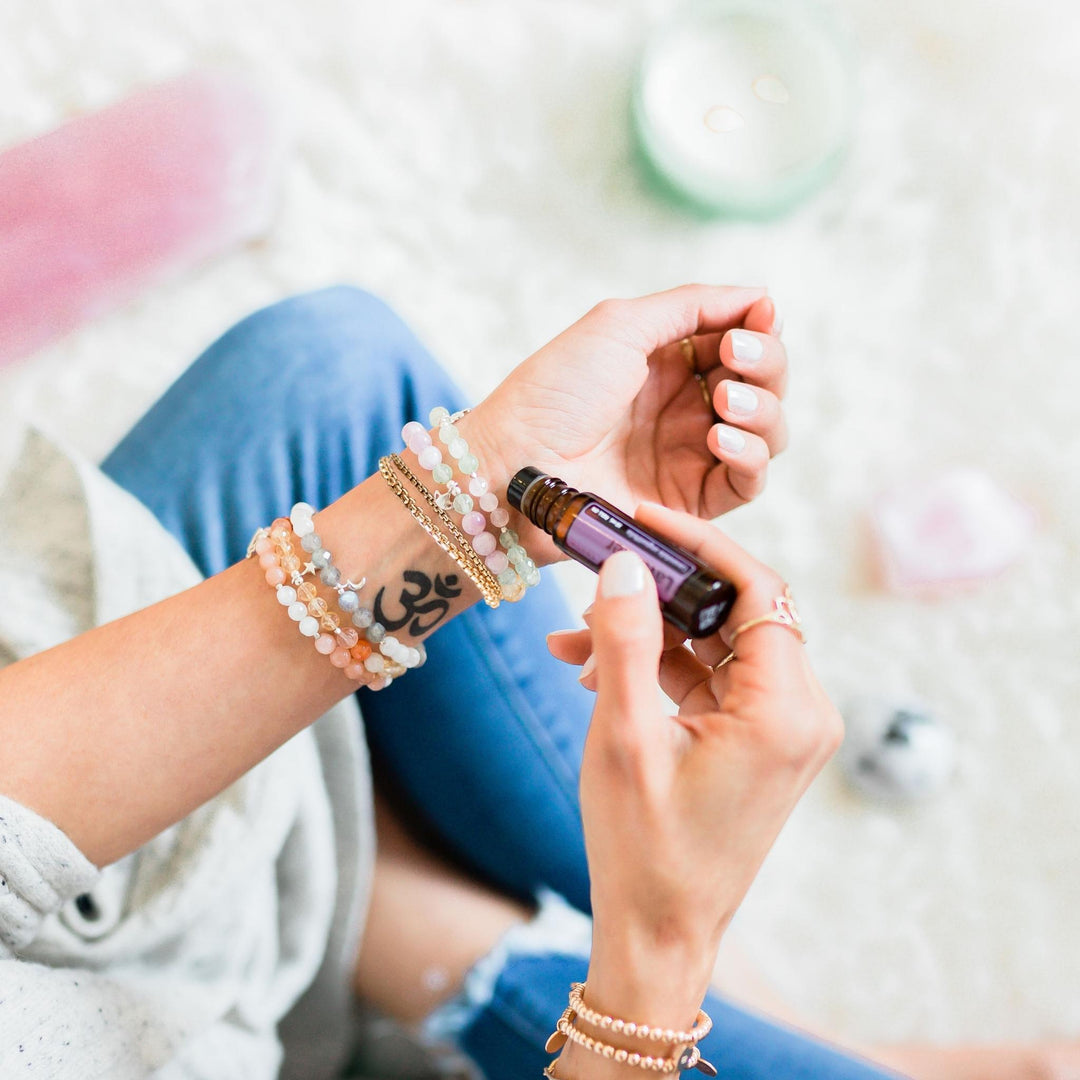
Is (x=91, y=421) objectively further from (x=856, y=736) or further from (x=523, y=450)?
(x=856, y=736)

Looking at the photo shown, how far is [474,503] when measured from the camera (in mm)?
581

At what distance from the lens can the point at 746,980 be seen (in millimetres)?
862

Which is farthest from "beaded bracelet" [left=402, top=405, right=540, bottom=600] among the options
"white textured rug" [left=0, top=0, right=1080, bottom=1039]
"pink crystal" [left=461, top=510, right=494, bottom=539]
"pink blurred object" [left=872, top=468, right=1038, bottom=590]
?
"pink blurred object" [left=872, top=468, right=1038, bottom=590]

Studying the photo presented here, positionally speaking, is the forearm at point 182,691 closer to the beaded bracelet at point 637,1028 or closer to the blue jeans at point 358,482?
the blue jeans at point 358,482

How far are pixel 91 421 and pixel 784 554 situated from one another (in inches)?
30.0

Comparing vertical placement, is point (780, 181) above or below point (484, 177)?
below

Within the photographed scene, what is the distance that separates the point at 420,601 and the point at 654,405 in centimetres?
21

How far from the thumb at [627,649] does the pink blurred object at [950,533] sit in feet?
2.39

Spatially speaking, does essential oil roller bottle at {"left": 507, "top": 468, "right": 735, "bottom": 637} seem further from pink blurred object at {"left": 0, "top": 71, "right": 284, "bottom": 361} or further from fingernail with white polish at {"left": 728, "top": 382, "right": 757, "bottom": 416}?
pink blurred object at {"left": 0, "top": 71, "right": 284, "bottom": 361}

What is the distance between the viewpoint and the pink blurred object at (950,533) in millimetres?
1062

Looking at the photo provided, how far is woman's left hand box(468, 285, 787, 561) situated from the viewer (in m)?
0.59

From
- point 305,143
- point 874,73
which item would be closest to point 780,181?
point 874,73

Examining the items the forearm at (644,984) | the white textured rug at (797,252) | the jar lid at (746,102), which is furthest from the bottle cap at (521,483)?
the jar lid at (746,102)

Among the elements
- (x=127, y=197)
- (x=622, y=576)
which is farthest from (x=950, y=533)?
(x=127, y=197)
